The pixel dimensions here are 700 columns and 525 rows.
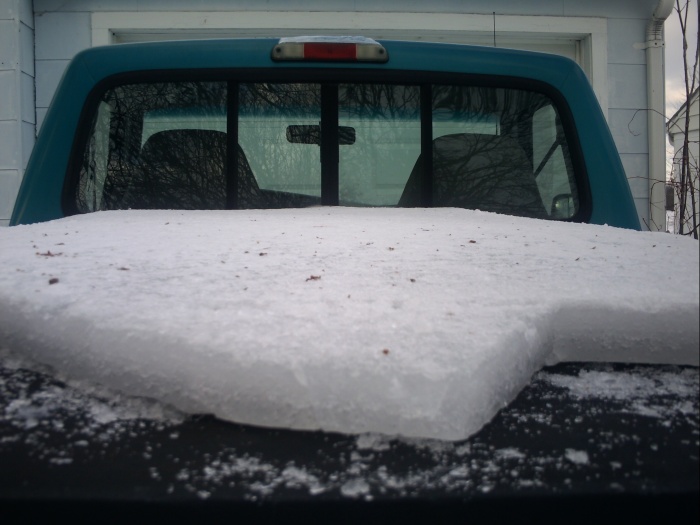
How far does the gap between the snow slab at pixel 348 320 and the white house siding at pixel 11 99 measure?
4.53 metres

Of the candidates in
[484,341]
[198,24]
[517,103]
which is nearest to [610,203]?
[517,103]

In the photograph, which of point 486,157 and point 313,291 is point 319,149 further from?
point 313,291

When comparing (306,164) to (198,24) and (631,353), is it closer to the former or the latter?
(631,353)

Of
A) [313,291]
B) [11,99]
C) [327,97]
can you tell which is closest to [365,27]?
[11,99]

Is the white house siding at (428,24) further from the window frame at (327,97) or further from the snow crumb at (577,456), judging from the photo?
the snow crumb at (577,456)

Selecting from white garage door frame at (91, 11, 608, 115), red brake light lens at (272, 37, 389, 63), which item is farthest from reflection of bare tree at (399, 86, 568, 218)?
white garage door frame at (91, 11, 608, 115)

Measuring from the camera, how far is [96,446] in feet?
2.02

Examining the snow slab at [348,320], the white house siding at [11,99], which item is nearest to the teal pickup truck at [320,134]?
the snow slab at [348,320]

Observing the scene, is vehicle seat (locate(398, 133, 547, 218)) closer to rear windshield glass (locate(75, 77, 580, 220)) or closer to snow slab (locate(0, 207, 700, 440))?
rear windshield glass (locate(75, 77, 580, 220))

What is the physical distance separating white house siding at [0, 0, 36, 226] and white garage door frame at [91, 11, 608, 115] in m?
0.58

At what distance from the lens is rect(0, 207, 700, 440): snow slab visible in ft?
2.19

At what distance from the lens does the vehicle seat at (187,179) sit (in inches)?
67.2

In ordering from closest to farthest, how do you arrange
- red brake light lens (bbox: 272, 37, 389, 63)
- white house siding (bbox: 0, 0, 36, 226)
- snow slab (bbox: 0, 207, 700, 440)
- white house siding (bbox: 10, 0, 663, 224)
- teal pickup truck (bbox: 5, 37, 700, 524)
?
teal pickup truck (bbox: 5, 37, 700, 524)
snow slab (bbox: 0, 207, 700, 440)
red brake light lens (bbox: 272, 37, 389, 63)
white house siding (bbox: 0, 0, 36, 226)
white house siding (bbox: 10, 0, 663, 224)

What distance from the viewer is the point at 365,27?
5.30 meters
